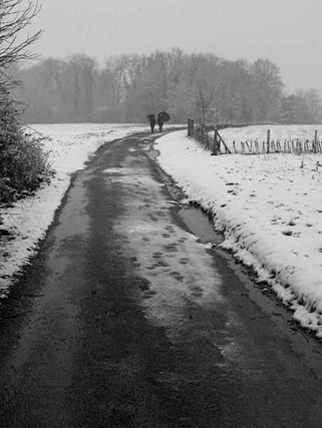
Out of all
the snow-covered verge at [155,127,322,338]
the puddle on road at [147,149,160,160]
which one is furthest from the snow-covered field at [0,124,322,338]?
the puddle on road at [147,149,160,160]

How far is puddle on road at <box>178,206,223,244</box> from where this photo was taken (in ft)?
29.0

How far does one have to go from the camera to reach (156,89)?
281 feet

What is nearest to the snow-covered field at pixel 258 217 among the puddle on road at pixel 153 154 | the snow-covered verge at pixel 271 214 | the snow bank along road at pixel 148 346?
the snow-covered verge at pixel 271 214

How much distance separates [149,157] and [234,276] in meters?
15.4

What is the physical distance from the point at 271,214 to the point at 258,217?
47cm

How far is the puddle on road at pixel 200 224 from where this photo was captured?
29.0ft

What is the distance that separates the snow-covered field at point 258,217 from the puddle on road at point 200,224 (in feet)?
0.65

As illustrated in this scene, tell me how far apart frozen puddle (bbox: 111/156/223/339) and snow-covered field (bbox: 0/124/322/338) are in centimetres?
81

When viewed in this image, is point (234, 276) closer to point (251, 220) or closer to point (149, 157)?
point (251, 220)

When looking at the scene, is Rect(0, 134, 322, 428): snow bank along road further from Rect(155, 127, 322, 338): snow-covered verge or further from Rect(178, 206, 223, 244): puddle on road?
Rect(178, 206, 223, 244): puddle on road

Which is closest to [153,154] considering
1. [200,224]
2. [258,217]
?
[200,224]

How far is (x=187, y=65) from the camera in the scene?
9781 centimetres

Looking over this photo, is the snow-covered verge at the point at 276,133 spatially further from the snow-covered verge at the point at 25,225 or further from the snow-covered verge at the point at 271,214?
the snow-covered verge at the point at 25,225

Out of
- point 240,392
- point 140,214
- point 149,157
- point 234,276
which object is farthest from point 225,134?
point 240,392
